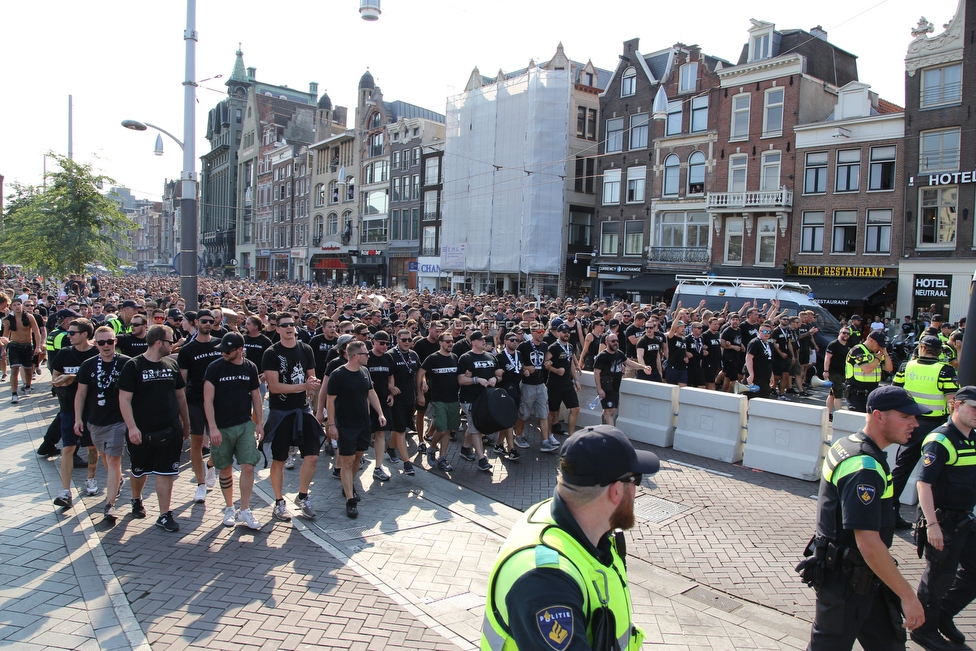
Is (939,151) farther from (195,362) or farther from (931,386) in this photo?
(195,362)

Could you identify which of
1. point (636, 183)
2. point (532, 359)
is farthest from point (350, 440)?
point (636, 183)

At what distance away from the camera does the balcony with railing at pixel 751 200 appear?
28094 millimetres

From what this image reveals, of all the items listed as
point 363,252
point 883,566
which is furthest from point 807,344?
point 363,252

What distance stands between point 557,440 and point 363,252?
4924 cm

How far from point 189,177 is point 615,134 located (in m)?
28.2

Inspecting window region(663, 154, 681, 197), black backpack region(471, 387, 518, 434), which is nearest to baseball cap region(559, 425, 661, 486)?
black backpack region(471, 387, 518, 434)

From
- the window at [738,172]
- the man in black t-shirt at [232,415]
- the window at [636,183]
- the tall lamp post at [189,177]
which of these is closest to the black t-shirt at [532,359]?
the man in black t-shirt at [232,415]

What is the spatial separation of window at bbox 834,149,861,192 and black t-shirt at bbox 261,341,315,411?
26.7 meters

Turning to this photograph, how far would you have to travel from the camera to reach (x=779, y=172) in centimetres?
2877

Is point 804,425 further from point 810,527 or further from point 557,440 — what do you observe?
point 557,440

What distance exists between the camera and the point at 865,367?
8.53 m

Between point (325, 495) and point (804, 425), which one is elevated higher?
point (804, 425)

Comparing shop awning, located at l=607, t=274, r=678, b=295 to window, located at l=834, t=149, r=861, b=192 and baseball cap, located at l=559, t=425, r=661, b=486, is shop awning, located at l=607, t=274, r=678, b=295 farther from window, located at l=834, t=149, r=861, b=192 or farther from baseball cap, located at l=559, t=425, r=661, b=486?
baseball cap, located at l=559, t=425, r=661, b=486

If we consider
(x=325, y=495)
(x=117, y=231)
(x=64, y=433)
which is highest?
(x=117, y=231)
